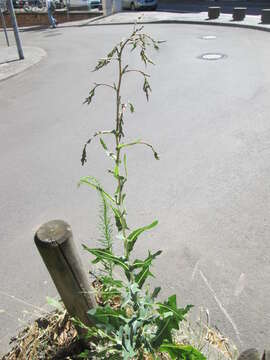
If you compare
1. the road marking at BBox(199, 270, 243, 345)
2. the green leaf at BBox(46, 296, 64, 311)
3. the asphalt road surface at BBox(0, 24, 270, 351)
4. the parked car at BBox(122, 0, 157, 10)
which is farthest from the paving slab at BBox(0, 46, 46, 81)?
the parked car at BBox(122, 0, 157, 10)

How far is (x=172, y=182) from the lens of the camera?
16.0 feet

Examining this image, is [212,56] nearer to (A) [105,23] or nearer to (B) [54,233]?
(B) [54,233]

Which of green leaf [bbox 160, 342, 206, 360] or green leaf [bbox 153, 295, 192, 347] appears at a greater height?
green leaf [bbox 153, 295, 192, 347]

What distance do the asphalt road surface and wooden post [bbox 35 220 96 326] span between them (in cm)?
84

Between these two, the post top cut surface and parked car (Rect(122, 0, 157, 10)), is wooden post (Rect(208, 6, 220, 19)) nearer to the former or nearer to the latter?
parked car (Rect(122, 0, 157, 10))

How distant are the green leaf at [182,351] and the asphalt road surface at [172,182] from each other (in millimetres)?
1193

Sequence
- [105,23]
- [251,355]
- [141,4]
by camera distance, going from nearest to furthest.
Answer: [251,355] → [105,23] → [141,4]

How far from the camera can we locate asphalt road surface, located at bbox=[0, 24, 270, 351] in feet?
10.7

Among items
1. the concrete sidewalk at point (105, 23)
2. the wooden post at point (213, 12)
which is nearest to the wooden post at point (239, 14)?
the concrete sidewalk at point (105, 23)

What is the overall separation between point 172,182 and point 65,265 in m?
3.16

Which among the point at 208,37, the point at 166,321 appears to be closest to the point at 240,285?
the point at 166,321

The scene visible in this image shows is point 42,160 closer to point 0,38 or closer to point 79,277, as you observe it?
point 79,277

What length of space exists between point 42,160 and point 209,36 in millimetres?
12328

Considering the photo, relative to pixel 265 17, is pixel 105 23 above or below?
below
